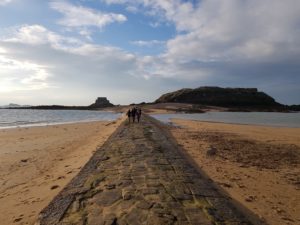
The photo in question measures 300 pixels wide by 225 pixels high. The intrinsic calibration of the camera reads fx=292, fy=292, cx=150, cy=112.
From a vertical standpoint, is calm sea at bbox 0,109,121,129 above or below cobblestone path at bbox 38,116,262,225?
below

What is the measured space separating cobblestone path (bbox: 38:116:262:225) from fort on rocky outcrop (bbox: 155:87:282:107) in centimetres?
9454

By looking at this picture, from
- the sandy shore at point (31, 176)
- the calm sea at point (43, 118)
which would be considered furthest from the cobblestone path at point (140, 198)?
the calm sea at point (43, 118)

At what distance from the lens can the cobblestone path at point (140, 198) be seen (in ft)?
13.3

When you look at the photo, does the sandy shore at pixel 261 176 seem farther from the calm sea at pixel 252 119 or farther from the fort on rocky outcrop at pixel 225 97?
the fort on rocky outcrop at pixel 225 97

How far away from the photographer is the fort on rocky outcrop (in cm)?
10056

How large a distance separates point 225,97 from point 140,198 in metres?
104

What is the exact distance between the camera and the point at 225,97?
345 feet

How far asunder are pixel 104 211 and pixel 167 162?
3483 millimetres

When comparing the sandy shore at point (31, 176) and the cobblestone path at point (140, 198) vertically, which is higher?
the cobblestone path at point (140, 198)

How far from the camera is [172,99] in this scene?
109 m

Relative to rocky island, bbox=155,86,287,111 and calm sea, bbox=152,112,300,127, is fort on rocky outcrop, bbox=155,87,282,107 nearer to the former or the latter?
rocky island, bbox=155,86,287,111

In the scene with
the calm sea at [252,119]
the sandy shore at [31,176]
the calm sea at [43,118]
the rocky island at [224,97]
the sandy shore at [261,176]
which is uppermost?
the rocky island at [224,97]

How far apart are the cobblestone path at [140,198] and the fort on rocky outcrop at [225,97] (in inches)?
3722

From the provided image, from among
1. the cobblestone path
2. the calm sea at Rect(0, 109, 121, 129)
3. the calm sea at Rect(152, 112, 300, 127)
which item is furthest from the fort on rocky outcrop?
the cobblestone path
